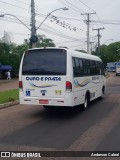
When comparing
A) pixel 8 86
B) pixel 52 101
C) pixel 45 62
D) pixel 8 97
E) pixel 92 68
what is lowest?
pixel 8 86

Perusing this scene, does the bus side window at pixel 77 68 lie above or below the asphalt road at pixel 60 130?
above

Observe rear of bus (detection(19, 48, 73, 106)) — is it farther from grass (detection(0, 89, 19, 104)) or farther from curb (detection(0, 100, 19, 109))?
grass (detection(0, 89, 19, 104))

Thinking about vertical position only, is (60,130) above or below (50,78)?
below

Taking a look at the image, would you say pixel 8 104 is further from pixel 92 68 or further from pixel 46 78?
pixel 92 68

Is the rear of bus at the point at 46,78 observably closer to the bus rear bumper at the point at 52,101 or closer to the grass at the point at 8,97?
the bus rear bumper at the point at 52,101

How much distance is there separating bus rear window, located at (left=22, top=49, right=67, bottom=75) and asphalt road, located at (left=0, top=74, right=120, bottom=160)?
1808 millimetres

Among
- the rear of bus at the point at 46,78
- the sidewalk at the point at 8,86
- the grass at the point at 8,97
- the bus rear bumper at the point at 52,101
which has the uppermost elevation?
the rear of bus at the point at 46,78

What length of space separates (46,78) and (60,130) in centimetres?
297

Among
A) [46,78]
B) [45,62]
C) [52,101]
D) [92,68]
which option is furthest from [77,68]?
[92,68]

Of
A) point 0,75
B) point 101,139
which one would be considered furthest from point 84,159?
point 0,75

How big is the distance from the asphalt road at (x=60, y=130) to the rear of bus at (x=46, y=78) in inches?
30.1

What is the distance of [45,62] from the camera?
42.4ft

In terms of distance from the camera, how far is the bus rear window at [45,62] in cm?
1270

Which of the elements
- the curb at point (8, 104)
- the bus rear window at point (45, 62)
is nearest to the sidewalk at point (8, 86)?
the curb at point (8, 104)
